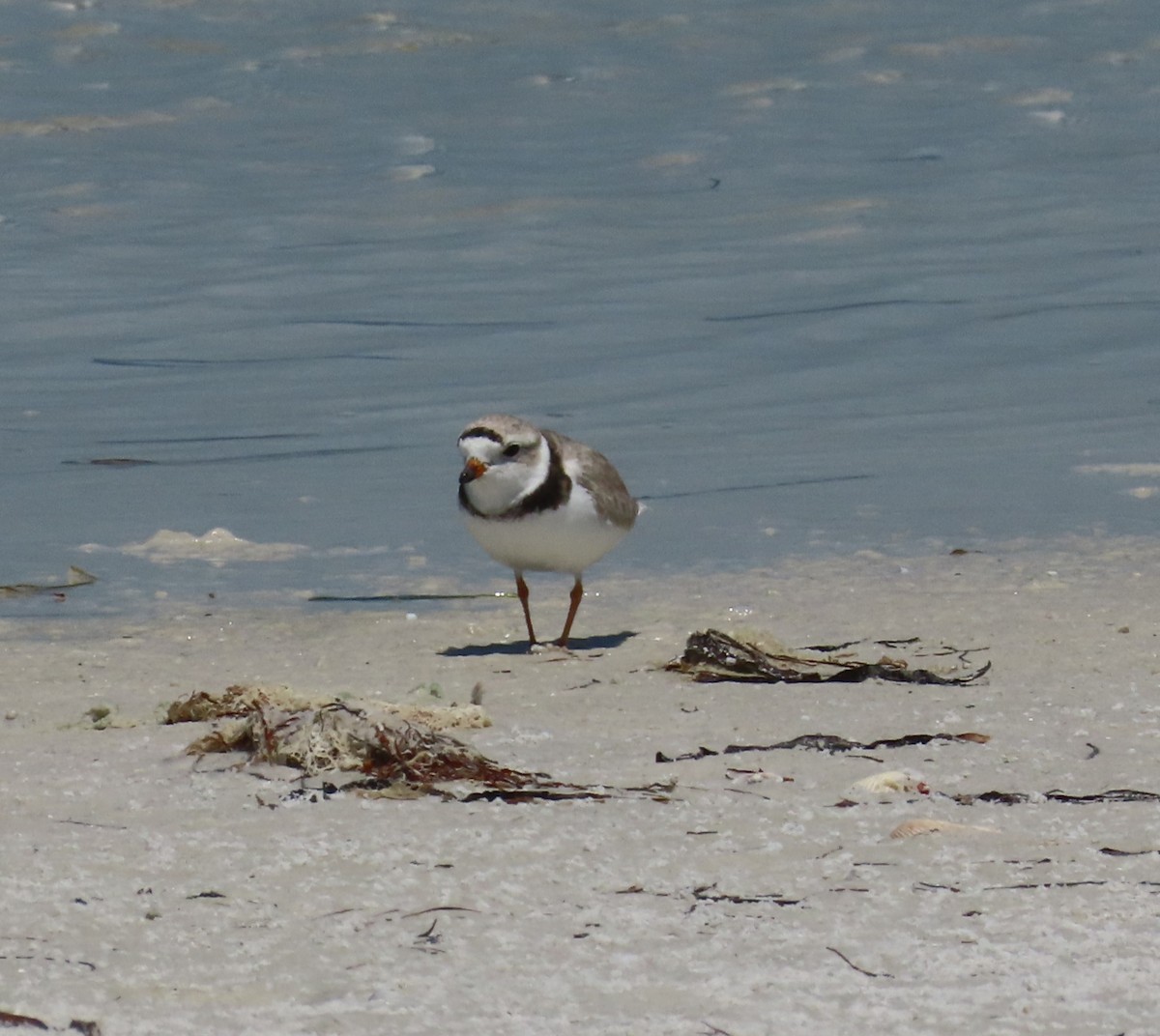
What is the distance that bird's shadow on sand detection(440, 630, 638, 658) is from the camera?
6566 mm

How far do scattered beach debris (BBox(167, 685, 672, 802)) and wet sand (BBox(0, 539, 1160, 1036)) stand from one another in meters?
0.08

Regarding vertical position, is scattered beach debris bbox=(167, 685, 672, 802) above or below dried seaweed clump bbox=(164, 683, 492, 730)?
above

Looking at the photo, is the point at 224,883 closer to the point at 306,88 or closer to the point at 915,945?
the point at 915,945

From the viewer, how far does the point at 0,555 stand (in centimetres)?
808

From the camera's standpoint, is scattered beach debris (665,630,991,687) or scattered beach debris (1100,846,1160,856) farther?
scattered beach debris (665,630,991,687)

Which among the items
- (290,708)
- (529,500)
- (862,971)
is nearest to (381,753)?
(290,708)

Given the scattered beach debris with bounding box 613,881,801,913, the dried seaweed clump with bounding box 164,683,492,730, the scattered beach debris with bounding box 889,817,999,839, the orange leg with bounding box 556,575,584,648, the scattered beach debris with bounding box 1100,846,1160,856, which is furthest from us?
the orange leg with bounding box 556,575,584,648

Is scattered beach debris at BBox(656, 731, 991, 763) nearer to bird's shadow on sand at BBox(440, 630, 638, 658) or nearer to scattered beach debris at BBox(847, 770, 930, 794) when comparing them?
scattered beach debris at BBox(847, 770, 930, 794)

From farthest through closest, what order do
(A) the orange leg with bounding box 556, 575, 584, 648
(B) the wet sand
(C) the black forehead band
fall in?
(A) the orange leg with bounding box 556, 575, 584, 648
(C) the black forehead band
(B) the wet sand

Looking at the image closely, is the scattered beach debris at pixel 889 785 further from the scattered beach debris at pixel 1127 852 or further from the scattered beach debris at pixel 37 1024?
the scattered beach debris at pixel 37 1024

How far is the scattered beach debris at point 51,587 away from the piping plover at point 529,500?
165 centimetres

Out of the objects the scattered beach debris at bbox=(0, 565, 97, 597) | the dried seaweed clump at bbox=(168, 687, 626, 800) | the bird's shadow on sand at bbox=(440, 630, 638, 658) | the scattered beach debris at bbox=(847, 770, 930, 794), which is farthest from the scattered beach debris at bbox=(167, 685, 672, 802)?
the scattered beach debris at bbox=(0, 565, 97, 597)

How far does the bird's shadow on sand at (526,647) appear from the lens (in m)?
6.57

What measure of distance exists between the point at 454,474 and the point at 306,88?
45.8ft
